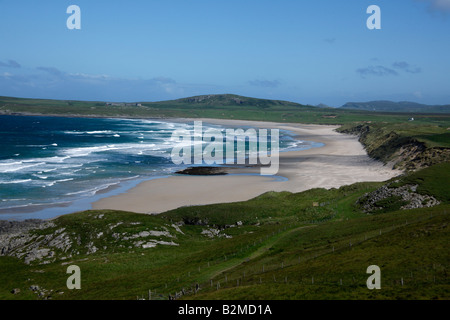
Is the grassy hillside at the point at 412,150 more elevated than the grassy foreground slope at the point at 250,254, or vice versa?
the grassy hillside at the point at 412,150

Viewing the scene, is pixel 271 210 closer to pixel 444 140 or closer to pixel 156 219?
pixel 156 219

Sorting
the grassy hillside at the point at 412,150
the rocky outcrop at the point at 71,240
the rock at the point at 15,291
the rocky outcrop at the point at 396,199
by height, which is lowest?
the rock at the point at 15,291

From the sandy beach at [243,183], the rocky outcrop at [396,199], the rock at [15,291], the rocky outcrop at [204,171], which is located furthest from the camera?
the rocky outcrop at [204,171]

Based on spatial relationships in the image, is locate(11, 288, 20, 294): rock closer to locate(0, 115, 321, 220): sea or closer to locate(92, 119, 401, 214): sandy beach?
locate(0, 115, 321, 220): sea

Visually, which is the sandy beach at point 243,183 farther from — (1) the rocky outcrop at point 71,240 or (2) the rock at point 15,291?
(2) the rock at point 15,291

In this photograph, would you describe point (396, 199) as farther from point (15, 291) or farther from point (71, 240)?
point (15, 291)

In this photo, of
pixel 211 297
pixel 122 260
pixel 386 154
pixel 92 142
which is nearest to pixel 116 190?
pixel 122 260

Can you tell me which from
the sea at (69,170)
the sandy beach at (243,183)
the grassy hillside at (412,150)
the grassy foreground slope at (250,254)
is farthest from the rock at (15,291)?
the grassy hillside at (412,150)

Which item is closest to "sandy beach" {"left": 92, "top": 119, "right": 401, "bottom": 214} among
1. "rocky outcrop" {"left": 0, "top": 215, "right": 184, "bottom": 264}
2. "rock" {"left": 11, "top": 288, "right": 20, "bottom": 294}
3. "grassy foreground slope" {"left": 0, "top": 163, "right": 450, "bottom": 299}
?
"grassy foreground slope" {"left": 0, "top": 163, "right": 450, "bottom": 299}
